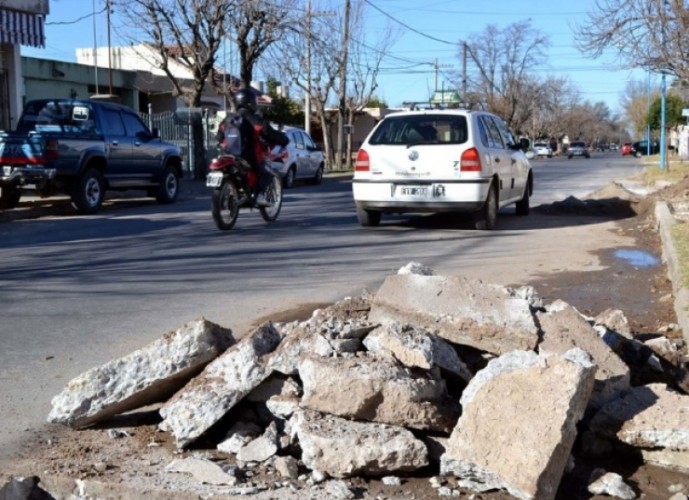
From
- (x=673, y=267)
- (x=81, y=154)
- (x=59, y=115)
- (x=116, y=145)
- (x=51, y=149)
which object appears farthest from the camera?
(x=116, y=145)

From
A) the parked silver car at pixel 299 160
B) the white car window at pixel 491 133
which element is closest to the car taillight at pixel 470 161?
the white car window at pixel 491 133

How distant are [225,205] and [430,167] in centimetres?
287

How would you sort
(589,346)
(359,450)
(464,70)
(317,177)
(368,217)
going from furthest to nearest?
1. (464,70)
2. (317,177)
3. (368,217)
4. (589,346)
5. (359,450)

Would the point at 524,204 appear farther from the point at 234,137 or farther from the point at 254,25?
the point at 254,25

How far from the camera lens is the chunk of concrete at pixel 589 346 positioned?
4.54 m

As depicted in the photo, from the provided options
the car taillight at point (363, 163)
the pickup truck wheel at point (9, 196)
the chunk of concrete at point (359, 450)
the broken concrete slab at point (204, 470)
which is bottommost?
the broken concrete slab at point (204, 470)

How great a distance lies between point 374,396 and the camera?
163 inches

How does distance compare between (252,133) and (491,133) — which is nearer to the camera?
(252,133)

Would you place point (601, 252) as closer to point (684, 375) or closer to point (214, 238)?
point (214, 238)

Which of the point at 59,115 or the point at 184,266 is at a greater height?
the point at 59,115

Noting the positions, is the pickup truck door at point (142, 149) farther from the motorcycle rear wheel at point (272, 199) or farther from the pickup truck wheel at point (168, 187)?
the motorcycle rear wheel at point (272, 199)

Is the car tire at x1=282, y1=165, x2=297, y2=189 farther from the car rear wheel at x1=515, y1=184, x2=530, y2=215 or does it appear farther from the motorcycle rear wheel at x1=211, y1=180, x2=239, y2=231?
the motorcycle rear wheel at x1=211, y1=180, x2=239, y2=231

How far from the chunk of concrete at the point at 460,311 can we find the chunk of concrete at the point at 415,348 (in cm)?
17

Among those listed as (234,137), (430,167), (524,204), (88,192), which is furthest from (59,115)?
(524,204)
